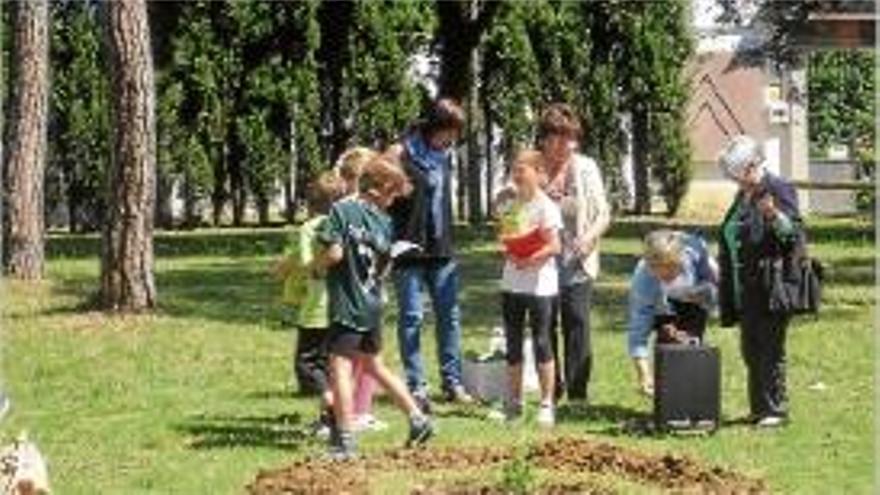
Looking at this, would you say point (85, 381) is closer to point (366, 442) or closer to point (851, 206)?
point (366, 442)

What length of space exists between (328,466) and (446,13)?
27610mm

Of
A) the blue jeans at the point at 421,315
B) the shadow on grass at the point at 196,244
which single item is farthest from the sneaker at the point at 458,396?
the shadow on grass at the point at 196,244

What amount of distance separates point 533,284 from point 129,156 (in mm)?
6846

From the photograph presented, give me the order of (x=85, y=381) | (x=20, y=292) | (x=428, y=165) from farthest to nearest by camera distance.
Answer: (x=20, y=292)
(x=85, y=381)
(x=428, y=165)

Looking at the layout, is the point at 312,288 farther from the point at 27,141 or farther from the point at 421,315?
the point at 27,141

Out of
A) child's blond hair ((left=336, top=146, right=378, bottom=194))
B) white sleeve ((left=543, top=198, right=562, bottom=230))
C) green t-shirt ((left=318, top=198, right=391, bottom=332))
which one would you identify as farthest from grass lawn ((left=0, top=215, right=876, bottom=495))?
child's blond hair ((left=336, top=146, right=378, bottom=194))

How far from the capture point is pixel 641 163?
3994 centimetres

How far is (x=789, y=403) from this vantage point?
11.2m

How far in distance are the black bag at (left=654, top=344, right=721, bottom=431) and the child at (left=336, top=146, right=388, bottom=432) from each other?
153 centimetres

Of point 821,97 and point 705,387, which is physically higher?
point 821,97

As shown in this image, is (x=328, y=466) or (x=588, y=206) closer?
(x=328, y=466)

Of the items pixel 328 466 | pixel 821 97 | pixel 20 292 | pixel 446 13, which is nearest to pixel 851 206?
pixel 821 97

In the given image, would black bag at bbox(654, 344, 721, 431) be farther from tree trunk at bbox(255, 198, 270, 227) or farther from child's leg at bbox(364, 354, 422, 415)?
tree trunk at bbox(255, 198, 270, 227)

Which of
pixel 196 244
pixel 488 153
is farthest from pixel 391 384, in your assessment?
pixel 488 153
